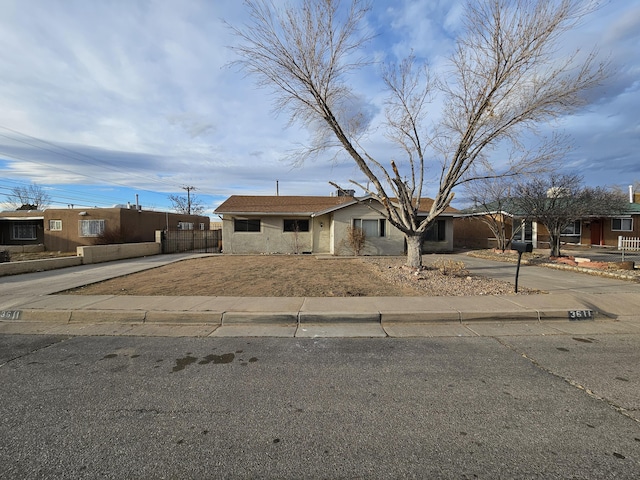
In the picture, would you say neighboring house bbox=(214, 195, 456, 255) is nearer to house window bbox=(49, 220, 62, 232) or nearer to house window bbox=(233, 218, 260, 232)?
house window bbox=(233, 218, 260, 232)

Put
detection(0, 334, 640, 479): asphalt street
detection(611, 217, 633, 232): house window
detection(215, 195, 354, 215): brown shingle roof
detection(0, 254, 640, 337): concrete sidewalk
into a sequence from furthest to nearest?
1. detection(611, 217, 633, 232): house window
2. detection(215, 195, 354, 215): brown shingle roof
3. detection(0, 254, 640, 337): concrete sidewalk
4. detection(0, 334, 640, 479): asphalt street

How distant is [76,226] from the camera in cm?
2491

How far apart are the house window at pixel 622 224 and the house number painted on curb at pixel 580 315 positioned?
81.0ft

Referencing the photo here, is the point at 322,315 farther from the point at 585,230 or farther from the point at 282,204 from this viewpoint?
the point at 585,230

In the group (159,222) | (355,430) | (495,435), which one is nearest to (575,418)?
(495,435)

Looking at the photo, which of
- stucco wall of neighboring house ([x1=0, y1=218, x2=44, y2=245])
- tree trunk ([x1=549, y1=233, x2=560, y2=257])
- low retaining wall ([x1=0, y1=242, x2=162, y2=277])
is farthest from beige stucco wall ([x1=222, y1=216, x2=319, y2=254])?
stucco wall of neighboring house ([x1=0, y1=218, x2=44, y2=245])

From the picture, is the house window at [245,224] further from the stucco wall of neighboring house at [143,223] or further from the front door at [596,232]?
the front door at [596,232]

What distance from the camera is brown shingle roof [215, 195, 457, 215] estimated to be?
1958cm

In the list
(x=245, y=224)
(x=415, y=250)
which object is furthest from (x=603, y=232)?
(x=245, y=224)

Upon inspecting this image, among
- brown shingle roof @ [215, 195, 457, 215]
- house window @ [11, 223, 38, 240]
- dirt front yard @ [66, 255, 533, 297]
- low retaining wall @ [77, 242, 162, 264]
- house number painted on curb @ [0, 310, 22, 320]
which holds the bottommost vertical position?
house number painted on curb @ [0, 310, 22, 320]

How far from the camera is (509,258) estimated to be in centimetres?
1588

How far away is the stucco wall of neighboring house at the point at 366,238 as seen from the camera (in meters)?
18.7

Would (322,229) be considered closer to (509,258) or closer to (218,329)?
(509,258)

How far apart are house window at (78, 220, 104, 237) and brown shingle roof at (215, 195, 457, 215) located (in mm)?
11132
